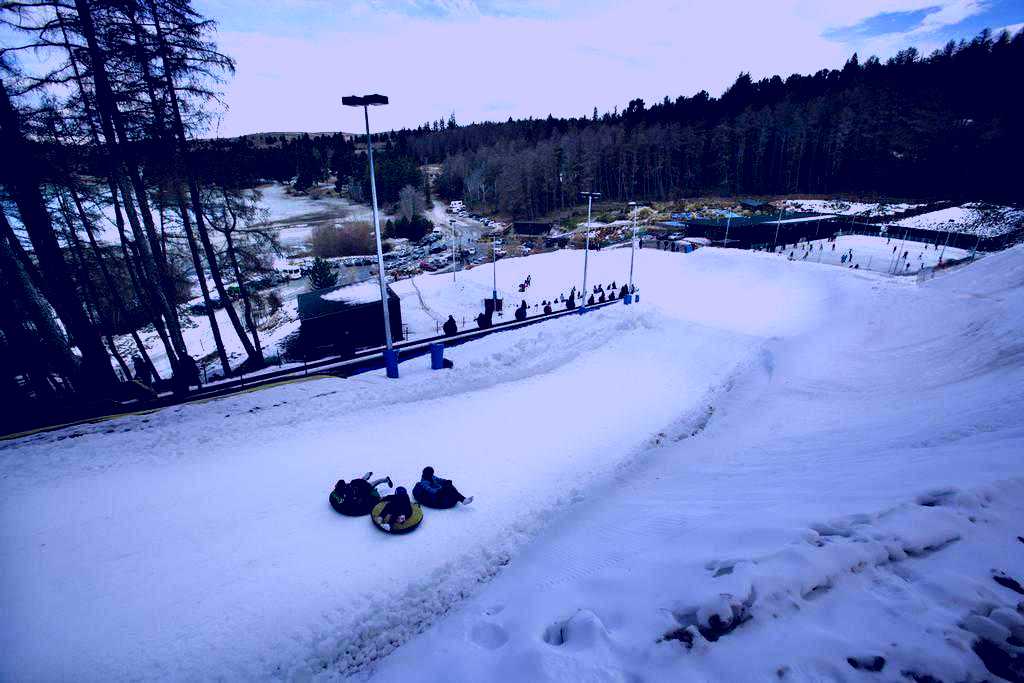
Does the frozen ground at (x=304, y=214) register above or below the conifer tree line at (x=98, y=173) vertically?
below

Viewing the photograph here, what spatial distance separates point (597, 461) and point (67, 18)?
15638 mm

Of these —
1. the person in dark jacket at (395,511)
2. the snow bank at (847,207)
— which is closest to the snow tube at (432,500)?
the person in dark jacket at (395,511)

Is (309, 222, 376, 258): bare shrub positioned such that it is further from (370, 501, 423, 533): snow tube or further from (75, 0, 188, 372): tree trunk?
(370, 501, 423, 533): snow tube

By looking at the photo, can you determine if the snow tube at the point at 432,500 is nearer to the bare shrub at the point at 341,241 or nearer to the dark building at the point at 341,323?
the dark building at the point at 341,323

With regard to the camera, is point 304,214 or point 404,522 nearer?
point 404,522

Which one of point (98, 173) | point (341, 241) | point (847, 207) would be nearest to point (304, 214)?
point (341, 241)

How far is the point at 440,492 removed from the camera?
303 inches

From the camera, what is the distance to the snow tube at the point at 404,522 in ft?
22.9

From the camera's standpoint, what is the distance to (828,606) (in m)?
3.90

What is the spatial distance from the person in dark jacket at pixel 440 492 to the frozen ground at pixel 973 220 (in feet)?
215

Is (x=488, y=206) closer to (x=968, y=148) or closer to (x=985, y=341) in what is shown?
(x=968, y=148)

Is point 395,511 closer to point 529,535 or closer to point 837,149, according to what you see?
point 529,535

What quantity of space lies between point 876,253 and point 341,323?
50.4 metres

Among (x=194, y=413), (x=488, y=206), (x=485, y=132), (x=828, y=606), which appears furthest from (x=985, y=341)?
(x=485, y=132)
